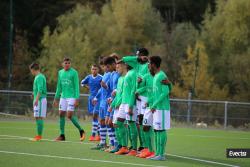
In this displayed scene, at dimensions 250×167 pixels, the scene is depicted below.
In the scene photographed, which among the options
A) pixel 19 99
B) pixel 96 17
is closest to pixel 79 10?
pixel 96 17

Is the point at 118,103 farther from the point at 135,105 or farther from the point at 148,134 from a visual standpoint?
the point at 148,134

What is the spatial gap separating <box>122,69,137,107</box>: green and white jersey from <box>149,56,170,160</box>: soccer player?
2.87 ft

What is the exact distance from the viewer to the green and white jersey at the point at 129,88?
17.6 m

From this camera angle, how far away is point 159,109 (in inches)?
658

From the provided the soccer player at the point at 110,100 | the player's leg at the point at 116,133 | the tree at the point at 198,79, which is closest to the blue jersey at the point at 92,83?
the soccer player at the point at 110,100

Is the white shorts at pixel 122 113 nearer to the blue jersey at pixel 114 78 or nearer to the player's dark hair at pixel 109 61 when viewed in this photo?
the blue jersey at pixel 114 78

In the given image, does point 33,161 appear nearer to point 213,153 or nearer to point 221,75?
point 213,153

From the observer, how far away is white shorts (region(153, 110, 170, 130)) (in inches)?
651

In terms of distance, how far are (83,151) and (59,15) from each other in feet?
166

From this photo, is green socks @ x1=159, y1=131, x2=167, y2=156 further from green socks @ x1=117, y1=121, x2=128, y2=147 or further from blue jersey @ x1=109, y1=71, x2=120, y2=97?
blue jersey @ x1=109, y1=71, x2=120, y2=97

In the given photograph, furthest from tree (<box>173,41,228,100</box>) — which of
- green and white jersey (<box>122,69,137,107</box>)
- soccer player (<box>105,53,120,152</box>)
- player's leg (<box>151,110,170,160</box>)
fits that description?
player's leg (<box>151,110,170,160</box>)

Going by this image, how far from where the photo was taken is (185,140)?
78.1ft

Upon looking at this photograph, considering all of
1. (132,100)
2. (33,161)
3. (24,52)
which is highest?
(24,52)

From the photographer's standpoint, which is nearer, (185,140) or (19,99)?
(185,140)
